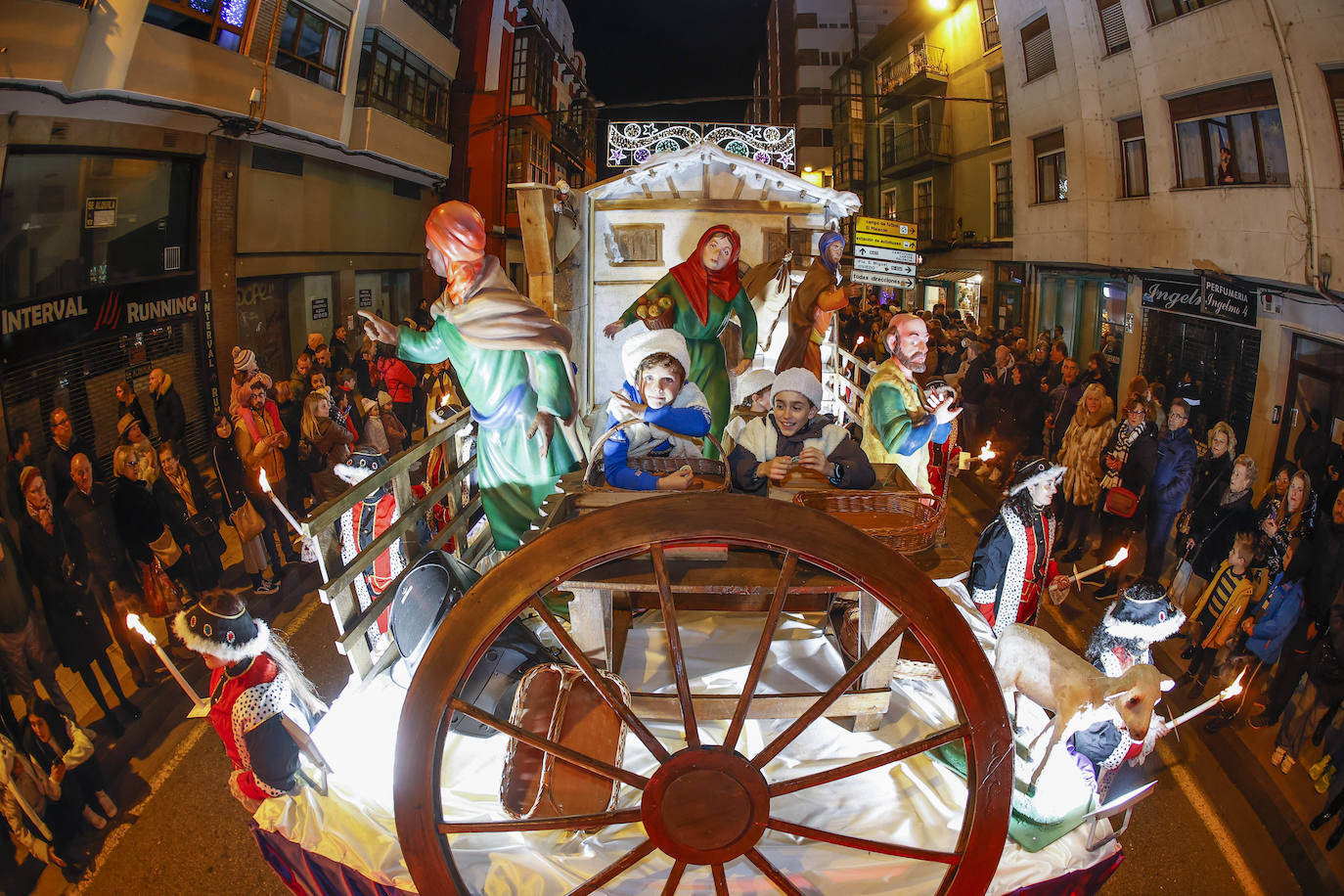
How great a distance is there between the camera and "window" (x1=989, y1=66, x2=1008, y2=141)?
5.48 meters

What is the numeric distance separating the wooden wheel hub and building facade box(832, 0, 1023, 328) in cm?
556

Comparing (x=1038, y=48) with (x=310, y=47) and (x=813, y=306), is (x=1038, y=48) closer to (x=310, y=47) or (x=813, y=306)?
(x=813, y=306)

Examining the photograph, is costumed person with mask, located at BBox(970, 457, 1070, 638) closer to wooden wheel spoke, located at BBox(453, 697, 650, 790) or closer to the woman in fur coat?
wooden wheel spoke, located at BBox(453, 697, 650, 790)

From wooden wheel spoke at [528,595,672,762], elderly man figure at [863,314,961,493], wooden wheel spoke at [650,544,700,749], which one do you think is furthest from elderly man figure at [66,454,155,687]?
elderly man figure at [863,314,961,493]

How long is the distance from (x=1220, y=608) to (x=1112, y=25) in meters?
3.64

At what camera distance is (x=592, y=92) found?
6988mm

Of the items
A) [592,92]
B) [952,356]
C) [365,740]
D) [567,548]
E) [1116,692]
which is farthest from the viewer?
[952,356]

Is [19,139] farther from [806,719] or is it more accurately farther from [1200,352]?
[1200,352]

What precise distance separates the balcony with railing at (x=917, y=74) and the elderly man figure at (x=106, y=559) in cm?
646

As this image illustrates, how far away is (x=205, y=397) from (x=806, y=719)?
16.1ft

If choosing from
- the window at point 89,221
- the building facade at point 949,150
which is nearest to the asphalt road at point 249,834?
the window at point 89,221

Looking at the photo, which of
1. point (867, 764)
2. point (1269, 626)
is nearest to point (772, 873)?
point (867, 764)

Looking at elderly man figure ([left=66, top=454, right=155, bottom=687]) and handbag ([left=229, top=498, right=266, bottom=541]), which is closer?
elderly man figure ([left=66, top=454, right=155, bottom=687])

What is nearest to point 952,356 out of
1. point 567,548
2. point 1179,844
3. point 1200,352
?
point 1200,352
